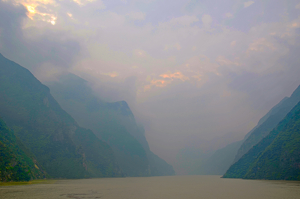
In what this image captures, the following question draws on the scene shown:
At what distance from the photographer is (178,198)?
52562mm

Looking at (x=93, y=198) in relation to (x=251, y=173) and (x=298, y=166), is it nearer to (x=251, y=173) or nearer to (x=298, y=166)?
(x=298, y=166)

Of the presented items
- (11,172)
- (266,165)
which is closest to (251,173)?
(266,165)

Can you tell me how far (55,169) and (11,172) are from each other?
329ft

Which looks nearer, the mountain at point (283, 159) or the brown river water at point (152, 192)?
the brown river water at point (152, 192)

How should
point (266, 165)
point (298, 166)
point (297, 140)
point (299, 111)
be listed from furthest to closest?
point (299, 111) < point (266, 165) < point (297, 140) < point (298, 166)

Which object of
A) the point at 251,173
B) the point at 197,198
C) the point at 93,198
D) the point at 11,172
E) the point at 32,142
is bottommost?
the point at 251,173

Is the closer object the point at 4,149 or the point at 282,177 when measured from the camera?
the point at 4,149

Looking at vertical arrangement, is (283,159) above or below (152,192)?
below

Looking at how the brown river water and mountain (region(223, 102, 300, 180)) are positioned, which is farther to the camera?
mountain (region(223, 102, 300, 180))

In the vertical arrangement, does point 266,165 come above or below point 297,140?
below

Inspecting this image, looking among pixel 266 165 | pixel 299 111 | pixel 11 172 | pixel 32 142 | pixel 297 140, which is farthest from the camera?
pixel 32 142

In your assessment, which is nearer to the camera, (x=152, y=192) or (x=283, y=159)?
(x=152, y=192)

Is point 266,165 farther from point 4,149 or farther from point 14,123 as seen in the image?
point 14,123

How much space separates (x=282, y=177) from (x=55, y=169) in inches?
7559
